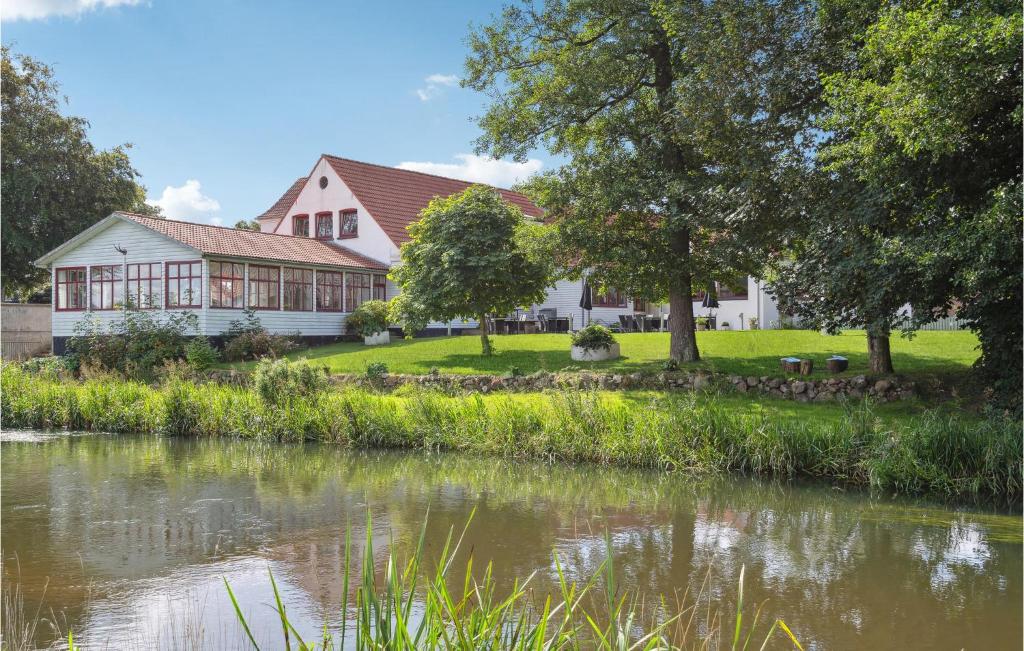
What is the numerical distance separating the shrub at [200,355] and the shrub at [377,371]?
17.6 feet

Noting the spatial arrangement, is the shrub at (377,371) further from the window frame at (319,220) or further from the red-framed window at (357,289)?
the window frame at (319,220)

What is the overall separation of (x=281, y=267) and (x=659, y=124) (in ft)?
51.8

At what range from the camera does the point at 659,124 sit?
17031 mm

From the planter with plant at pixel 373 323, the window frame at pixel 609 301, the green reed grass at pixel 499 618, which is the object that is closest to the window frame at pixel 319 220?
the planter with plant at pixel 373 323

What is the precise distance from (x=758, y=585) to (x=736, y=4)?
1095cm

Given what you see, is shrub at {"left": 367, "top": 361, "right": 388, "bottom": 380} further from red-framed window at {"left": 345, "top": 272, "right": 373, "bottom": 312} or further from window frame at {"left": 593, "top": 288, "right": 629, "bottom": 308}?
window frame at {"left": 593, "top": 288, "right": 629, "bottom": 308}

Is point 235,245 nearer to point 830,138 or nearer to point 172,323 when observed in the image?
point 172,323

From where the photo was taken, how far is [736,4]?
14.3 m

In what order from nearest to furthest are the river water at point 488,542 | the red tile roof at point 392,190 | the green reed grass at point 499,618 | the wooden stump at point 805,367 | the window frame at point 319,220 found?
1. the green reed grass at point 499,618
2. the river water at point 488,542
3. the wooden stump at point 805,367
4. the red tile roof at point 392,190
5. the window frame at point 319,220

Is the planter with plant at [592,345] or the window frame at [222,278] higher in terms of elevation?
the window frame at [222,278]

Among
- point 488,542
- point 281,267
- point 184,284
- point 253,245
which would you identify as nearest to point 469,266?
point 281,267

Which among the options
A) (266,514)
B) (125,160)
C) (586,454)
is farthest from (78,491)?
(125,160)

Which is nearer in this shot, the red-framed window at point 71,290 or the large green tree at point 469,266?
the large green tree at point 469,266

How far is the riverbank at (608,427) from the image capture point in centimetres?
1012
